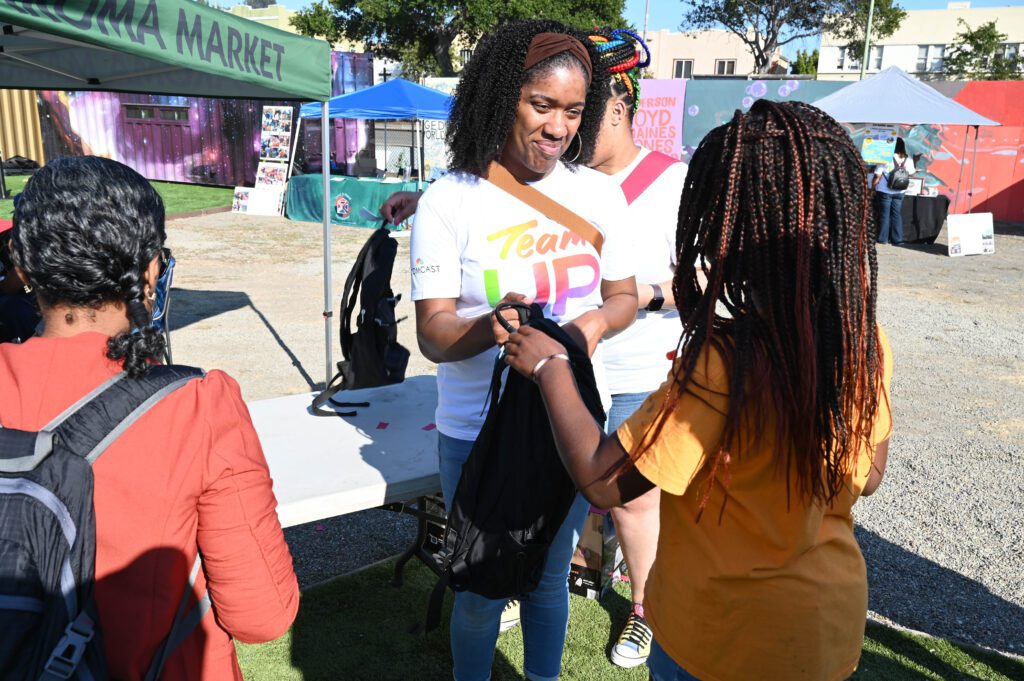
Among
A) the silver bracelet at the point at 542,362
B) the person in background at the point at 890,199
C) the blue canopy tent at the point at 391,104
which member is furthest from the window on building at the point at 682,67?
the silver bracelet at the point at 542,362

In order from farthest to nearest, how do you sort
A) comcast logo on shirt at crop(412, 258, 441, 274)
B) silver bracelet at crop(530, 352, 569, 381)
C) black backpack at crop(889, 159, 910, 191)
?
black backpack at crop(889, 159, 910, 191) < comcast logo on shirt at crop(412, 258, 441, 274) < silver bracelet at crop(530, 352, 569, 381)

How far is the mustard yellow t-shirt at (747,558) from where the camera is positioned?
1.32 meters

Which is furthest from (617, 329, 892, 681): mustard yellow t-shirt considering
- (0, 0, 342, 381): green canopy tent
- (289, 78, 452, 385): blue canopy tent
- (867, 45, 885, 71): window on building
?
(867, 45, 885, 71): window on building

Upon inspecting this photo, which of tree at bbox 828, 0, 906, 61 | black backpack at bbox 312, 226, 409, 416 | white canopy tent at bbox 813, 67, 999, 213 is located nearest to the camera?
black backpack at bbox 312, 226, 409, 416

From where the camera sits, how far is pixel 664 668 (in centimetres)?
160

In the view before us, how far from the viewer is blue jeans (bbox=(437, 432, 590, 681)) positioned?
7.25 feet

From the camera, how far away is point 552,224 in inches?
85.3

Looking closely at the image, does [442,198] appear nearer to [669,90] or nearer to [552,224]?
[552,224]

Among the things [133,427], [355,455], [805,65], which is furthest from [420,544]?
[805,65]

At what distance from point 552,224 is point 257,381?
14.9ft

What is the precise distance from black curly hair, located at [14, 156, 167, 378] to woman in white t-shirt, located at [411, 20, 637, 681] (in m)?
0.83

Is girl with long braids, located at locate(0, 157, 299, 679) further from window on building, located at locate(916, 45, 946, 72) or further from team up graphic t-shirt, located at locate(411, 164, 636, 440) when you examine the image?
window on building, located at locate(916, 45, 946, 72)

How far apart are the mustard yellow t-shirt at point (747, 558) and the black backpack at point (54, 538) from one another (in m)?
0.82

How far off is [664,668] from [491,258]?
3.45ft
